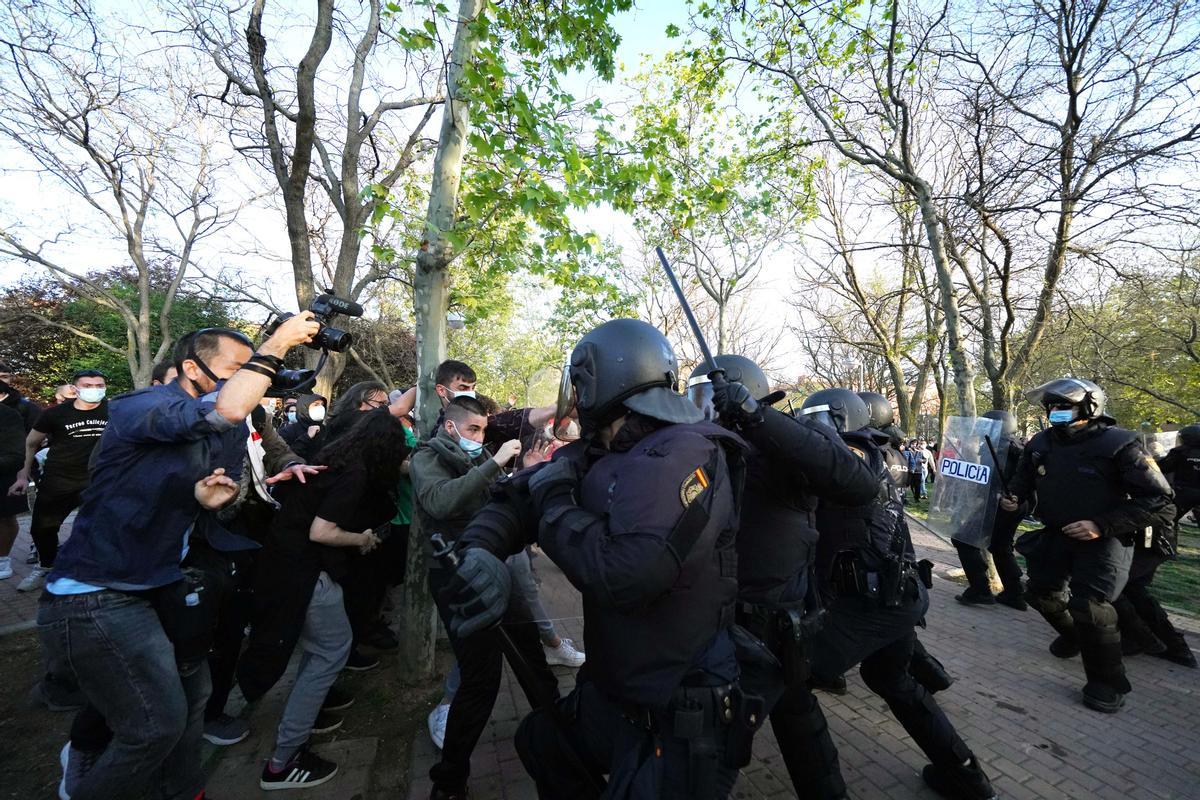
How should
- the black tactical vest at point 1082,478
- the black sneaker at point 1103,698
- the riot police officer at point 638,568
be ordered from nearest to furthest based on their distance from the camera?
1. the riot police officer at point 638,568
2. the black sneaker at point 1103,698
3. the black tactical vest at point 1082,478

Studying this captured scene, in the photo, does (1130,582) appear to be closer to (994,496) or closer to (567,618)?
(994,496)

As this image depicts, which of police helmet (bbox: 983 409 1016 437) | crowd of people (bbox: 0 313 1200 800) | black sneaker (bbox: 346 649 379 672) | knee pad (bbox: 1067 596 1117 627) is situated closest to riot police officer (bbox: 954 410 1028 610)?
police helmet (bbox: 983 409 1016 437)

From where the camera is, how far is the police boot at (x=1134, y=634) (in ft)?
14.9

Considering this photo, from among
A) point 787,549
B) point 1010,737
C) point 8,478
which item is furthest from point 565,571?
point 8,478

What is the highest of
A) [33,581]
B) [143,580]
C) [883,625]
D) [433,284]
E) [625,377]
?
[433,284]

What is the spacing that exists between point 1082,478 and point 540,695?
4.40 meters

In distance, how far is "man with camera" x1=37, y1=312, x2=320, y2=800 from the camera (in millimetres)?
1992

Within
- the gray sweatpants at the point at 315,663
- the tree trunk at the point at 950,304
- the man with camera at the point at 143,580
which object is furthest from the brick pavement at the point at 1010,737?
the tree trunk at the point at 950,304

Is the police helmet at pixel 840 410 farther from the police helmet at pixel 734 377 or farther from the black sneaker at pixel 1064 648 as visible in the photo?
the black sneaker at pixel 1064 648

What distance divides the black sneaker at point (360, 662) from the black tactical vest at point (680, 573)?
3075 mm

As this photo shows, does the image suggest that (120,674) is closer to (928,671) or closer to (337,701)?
(337,701)

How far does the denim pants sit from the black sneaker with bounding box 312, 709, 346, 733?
3.71ft

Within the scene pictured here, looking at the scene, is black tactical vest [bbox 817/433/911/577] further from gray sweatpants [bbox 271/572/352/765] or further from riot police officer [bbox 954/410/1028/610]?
riot police officer [bbox 954/410/1028/610]

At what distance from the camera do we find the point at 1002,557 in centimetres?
592
